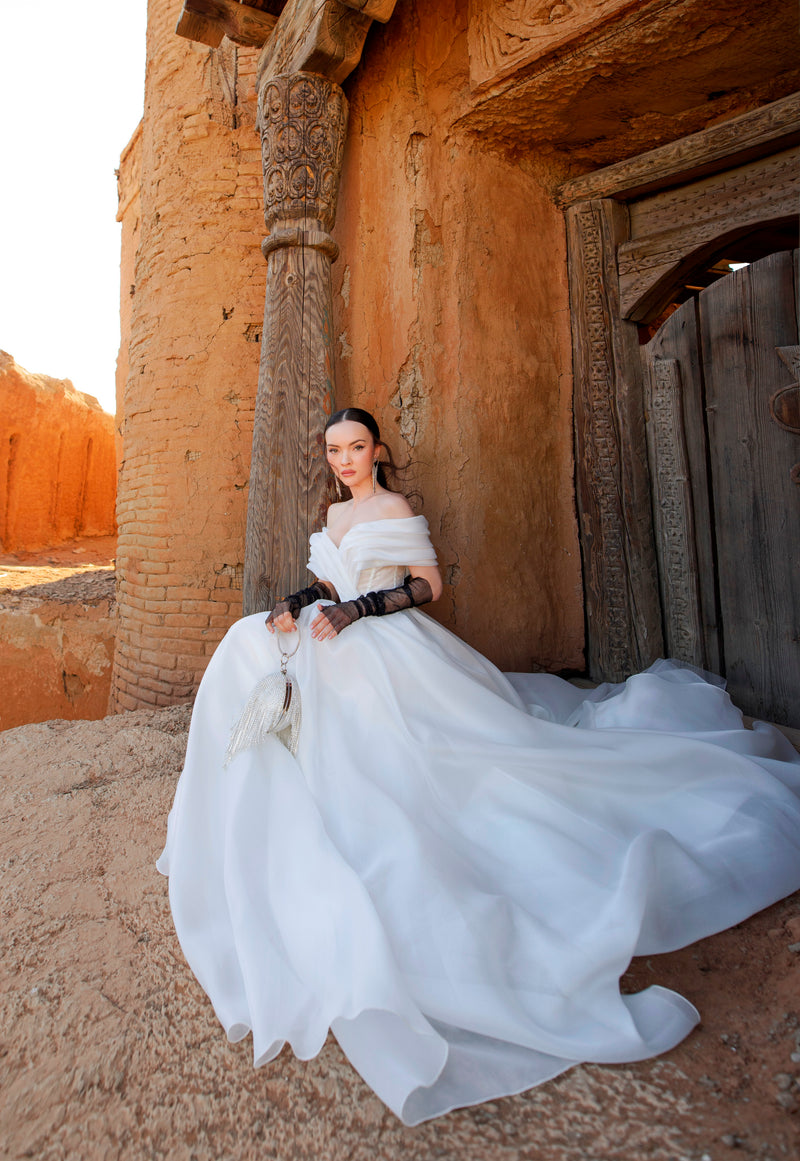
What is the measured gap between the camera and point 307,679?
2.08 m

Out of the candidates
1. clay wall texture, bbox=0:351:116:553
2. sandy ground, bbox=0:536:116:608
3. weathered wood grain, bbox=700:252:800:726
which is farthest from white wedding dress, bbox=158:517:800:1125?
clay wall texture, bbox=0:351:116:553

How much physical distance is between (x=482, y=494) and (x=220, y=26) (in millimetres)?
2780

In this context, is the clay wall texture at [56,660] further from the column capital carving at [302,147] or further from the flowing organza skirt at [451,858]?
the flowing organza skirt at [451,858]

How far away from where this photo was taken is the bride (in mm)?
1248

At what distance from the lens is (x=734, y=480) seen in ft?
9.18

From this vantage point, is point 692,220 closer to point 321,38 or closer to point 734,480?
point 734,480

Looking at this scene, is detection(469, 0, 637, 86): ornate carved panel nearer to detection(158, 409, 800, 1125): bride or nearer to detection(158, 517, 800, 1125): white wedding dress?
detection(158, 409, 800, 1125): bride

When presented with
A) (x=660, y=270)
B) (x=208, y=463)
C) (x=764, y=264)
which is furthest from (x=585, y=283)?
(x=208, y=463)

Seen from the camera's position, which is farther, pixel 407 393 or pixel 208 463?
pixel 208 463

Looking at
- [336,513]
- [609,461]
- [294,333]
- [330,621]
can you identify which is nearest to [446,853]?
[330,621]

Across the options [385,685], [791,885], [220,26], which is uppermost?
[220,26]

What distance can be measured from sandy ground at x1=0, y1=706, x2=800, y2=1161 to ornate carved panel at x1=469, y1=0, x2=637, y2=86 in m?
3.10

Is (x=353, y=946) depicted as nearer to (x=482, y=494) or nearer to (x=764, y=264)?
(x=482, y=494)

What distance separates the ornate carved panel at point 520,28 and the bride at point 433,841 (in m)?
1.64
